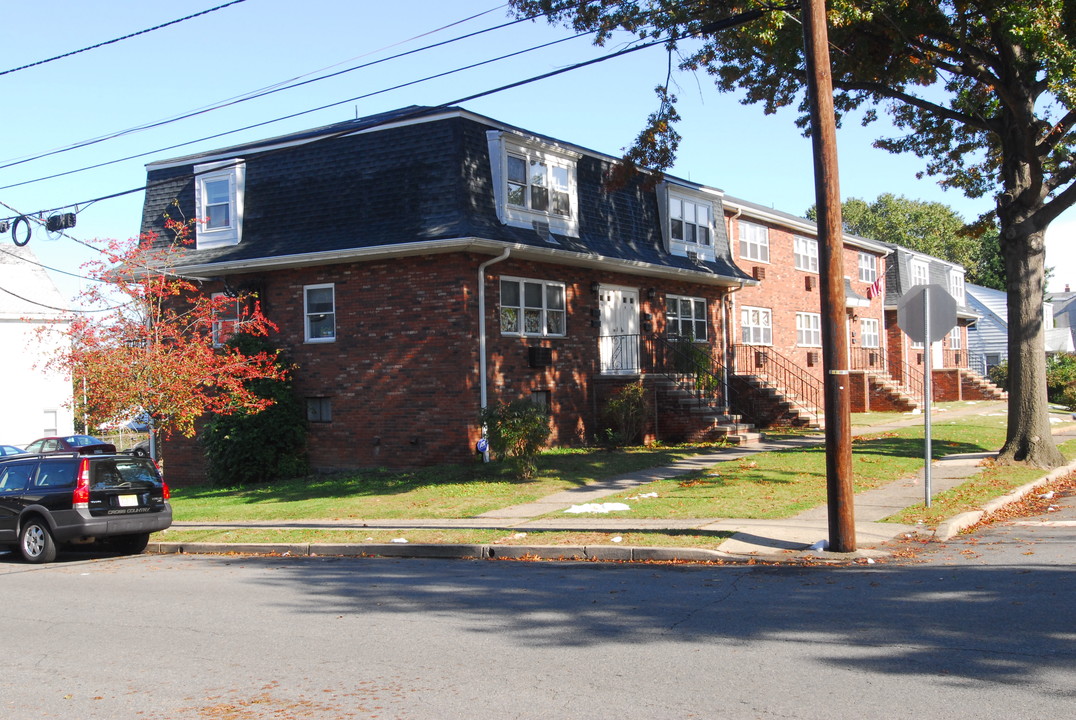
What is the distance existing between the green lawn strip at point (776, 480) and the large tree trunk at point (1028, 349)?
6.11 feet

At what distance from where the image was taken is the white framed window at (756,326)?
30422 millimetres

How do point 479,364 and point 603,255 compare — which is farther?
point 603,255

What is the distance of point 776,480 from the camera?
626 inches

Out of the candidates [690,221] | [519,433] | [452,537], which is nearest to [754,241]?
[690,221]

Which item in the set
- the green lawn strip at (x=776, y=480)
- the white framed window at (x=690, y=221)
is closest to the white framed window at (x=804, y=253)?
the white framed window at (x=690, y=221)

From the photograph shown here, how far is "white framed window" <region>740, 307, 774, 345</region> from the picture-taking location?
30.4 metres

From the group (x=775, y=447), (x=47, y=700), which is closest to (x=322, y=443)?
(x=775, y=447)

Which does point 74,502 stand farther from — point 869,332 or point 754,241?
point 869,332

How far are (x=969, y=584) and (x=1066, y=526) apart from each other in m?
4.34

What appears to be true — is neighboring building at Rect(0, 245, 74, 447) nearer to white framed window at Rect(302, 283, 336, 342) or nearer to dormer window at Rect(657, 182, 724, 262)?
white framed window at Rect(302, 283, 336, 342)

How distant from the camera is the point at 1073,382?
1528 inches

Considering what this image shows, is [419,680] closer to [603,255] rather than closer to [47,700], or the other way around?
[47,700]

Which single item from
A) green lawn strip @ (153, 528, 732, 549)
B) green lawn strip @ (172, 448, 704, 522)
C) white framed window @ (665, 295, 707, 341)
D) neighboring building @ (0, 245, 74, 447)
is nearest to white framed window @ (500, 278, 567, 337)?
green lawn strip @ (172, 448, 704, 522)

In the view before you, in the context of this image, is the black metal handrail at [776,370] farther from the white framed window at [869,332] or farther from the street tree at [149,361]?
the street tree at [149,361]
